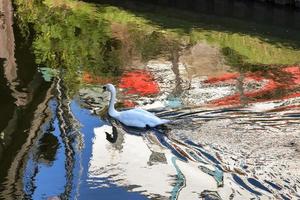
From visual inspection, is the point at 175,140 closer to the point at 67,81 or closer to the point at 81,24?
the point at 67,81

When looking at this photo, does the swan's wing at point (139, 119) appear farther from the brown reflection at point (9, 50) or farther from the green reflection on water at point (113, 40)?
the green reflection on water at point (113, 40)

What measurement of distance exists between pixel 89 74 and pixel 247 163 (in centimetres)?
480

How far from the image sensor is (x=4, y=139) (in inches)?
344

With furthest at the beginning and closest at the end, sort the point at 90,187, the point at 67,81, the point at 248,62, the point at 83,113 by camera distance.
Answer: the point at 248,62 < the point at 67,81 < the point at 83,113 < the point at 90,187

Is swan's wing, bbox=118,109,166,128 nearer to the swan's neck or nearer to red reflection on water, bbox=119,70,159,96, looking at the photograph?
the swan's neck

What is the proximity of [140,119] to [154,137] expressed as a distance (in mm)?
351

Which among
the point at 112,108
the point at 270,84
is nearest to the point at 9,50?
the point at 112,108

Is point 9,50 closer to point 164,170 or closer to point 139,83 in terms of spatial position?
point 139,83

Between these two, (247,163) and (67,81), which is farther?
(67,81)

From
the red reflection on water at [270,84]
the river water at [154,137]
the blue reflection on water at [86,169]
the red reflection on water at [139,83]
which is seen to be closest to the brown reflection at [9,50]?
the river water at [154,137]

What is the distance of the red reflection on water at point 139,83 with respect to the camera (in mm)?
10557

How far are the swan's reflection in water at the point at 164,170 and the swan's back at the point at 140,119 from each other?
0.11 m

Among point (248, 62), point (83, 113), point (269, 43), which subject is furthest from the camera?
point (269, 43)

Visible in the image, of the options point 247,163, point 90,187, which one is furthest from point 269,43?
point 90,187
